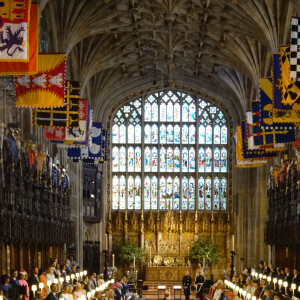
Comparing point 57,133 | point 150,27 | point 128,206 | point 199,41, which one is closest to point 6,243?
point 57,133

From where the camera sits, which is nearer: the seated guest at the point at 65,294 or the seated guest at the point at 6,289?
the seated guest at the point at 65,294

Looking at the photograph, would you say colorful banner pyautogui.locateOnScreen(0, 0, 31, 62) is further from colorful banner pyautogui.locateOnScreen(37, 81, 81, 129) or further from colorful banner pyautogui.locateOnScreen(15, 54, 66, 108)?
colorful banner pyautogui.locateOnScreen(37, 81, 81, 129)

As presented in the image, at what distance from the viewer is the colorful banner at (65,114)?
2644 centimetres

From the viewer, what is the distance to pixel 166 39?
43.5 m

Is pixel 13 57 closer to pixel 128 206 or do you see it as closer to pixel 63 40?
pixel 63 40

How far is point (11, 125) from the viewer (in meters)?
27.8

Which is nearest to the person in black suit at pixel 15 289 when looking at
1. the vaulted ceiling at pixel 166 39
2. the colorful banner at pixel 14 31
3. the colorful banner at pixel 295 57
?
the colorful banner at pixel 14 31

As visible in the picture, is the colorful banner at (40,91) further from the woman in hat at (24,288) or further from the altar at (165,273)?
the altar at (165,273)

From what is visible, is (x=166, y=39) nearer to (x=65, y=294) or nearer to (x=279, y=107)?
(x=279, y=107)

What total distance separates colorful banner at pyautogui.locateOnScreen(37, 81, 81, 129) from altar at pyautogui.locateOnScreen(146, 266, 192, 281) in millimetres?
21381

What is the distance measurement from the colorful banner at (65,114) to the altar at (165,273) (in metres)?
21.4

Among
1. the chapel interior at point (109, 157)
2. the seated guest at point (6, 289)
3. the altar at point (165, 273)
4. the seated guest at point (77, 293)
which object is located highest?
the chapel interior at point (109, 157)

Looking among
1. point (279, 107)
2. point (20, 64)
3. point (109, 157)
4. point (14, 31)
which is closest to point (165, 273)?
point (109, 157)

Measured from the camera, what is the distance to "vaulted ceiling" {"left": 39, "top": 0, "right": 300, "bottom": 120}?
35125 mm
